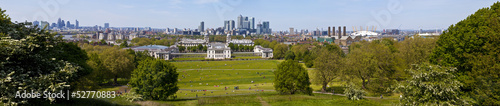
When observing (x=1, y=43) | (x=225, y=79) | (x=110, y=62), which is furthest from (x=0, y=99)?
(x=225, y=79)

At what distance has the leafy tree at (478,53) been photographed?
625 inches

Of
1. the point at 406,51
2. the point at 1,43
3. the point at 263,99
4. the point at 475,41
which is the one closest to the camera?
the point at 1,43

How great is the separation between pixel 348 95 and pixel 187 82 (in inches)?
1152

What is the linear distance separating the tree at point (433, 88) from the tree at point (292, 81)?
47.6 ft

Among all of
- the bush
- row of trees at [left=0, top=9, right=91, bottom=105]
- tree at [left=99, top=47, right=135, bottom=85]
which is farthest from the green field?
row of trees at [left=0, top=9, right=91, bottom=105]

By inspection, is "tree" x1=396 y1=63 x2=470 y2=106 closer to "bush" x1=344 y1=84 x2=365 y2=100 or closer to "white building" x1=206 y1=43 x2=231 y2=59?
"bush" x1=344 y1=84 x2=365 y2=100

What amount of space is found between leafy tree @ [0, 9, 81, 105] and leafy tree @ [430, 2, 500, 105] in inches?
784

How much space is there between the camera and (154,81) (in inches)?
942

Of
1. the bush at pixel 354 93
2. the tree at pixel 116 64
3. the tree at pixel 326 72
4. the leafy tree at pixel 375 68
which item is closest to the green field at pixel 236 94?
the bush at pixel 354 93

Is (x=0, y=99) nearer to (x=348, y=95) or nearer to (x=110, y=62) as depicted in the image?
(x=348, y=95)

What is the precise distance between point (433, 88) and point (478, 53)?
261 inches

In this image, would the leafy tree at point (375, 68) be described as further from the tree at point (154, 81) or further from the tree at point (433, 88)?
the tree at point (154, 81)

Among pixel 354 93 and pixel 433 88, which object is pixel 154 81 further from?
pixel 433 88

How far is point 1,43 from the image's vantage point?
10406 millimetres
